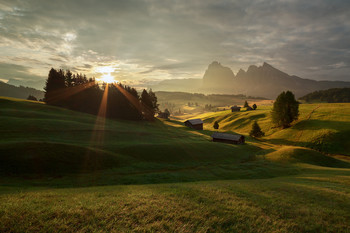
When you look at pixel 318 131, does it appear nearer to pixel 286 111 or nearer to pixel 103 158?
pixel 286 111

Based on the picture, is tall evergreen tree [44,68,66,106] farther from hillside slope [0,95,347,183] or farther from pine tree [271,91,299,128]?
pine tree [271,91,299,128]

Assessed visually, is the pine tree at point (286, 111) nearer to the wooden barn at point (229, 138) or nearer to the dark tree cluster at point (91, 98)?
the wooden barn at point (229, 138)

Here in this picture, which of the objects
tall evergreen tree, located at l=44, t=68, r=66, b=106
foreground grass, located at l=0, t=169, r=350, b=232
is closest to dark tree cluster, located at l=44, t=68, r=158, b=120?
tall evergreen tree, located at l=44, t=68, r=66, b=106

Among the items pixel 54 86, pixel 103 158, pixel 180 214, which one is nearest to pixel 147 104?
pixel 54 86

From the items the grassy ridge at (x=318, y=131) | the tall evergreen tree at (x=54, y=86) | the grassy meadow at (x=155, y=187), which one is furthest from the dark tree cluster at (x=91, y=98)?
the grassy ridge at (x=318, y=131)

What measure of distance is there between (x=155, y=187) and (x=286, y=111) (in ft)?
294

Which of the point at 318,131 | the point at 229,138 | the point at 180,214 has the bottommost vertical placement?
the point at 229,138

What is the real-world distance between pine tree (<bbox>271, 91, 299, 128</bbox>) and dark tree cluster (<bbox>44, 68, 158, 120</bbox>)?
72.1 m

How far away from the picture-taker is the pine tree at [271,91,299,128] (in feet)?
268

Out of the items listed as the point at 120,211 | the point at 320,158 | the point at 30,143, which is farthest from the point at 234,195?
the point at 320,158

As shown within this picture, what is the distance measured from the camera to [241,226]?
27.6ft

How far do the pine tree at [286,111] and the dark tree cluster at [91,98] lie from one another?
237ft

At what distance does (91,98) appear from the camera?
91.9 m

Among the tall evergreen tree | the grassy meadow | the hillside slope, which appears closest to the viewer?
the grassy meadow
